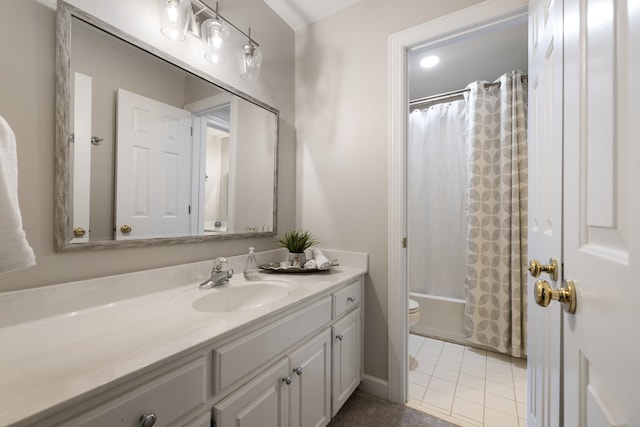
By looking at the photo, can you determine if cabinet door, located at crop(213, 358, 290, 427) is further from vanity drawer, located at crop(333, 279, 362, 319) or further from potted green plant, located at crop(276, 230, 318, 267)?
potted green plant, located at crop(276, 230, 318, 267)

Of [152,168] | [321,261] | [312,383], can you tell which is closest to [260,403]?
[312,383]

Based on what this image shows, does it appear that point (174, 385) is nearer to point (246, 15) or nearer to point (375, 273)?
point (375, 273)

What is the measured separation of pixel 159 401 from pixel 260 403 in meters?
0.38

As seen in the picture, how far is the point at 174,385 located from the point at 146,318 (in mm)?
284

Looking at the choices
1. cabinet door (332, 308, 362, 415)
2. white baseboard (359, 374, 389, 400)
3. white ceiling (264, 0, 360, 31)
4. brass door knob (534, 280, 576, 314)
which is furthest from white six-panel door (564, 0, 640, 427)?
white ceiling (264, 0, 360, 31)

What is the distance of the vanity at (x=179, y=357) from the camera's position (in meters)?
0.54

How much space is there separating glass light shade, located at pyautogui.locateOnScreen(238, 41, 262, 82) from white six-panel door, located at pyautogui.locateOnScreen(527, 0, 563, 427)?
124cm

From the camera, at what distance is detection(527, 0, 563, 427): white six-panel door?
2.32ft

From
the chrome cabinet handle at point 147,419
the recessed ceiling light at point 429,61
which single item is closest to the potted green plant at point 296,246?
the chrome cabinet handle at point 147,419

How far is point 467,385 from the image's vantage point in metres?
1.74

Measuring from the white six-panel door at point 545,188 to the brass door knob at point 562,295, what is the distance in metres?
0.14

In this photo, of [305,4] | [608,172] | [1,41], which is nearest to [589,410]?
[608,172]

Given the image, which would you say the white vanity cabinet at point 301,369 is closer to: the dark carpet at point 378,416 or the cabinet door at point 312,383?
the cabinet door at point 312,383

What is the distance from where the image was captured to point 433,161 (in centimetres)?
263
